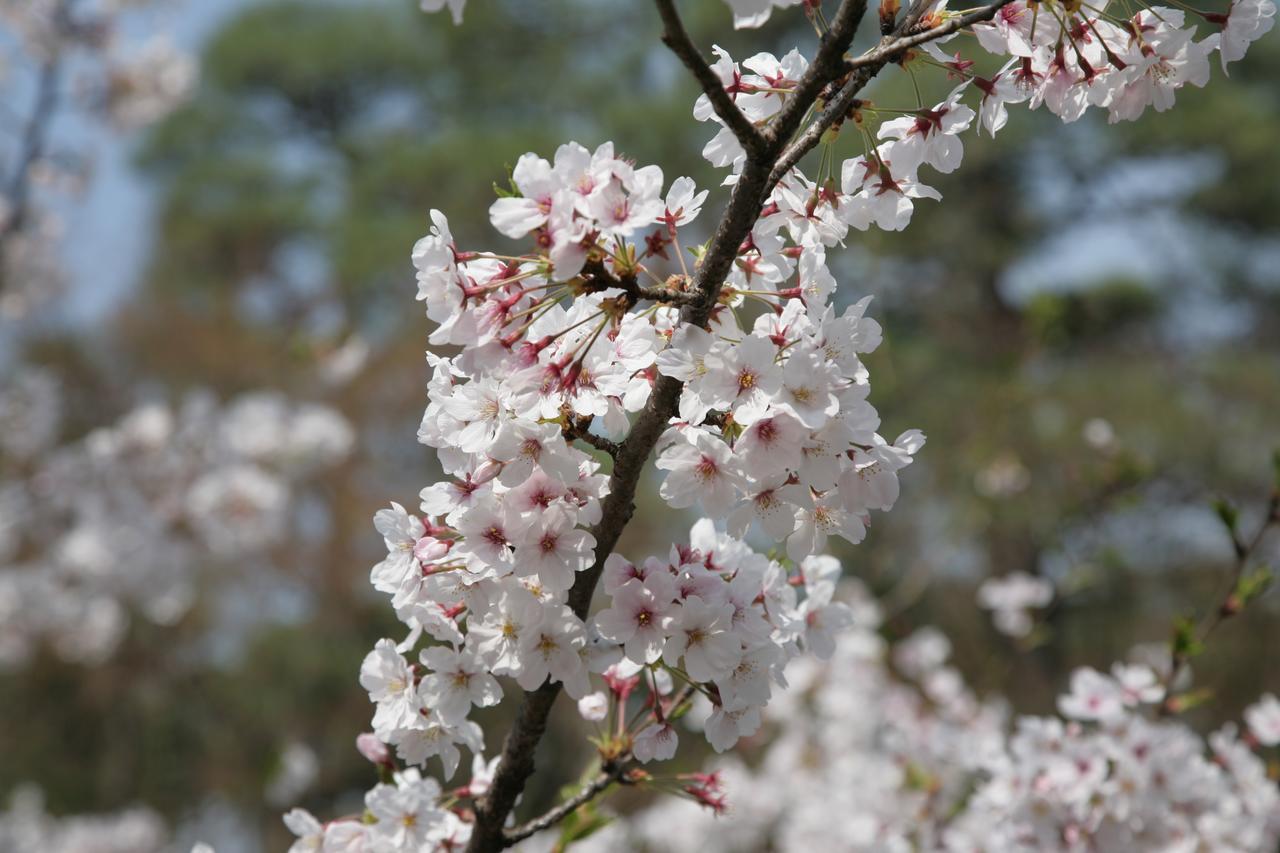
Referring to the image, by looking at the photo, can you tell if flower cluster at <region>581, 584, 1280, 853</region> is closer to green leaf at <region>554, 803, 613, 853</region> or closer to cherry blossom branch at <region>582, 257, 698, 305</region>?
green leaf at <region>554, 803, 613, 853</region>

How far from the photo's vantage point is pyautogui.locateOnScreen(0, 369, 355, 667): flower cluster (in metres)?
4.82

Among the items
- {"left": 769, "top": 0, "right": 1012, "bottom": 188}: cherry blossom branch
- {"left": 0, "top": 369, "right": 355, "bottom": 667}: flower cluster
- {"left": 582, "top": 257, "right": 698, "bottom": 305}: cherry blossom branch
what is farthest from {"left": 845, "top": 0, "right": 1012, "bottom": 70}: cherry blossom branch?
{"left": 0, "top": 369, "right": 355, "bottom": 667}: flower cluster

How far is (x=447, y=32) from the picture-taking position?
1250cm

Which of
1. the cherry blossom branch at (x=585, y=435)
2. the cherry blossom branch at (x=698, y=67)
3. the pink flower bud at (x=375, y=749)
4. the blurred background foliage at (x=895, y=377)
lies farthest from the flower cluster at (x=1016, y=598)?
the cherry blossom branch at (x=698, y=67)

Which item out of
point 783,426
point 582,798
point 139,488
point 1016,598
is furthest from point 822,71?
point 139,488

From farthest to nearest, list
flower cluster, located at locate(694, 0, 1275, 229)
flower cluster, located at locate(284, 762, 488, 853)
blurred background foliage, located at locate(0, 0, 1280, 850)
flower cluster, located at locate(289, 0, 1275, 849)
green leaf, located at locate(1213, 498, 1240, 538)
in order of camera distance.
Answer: blurred background foliage, located at locate(0, 0, 1280, 850)
green leaf, located at locate(1213, 498, 1240, 538)
flower cluster, located at locate(284, 762, 488, 853)
flower cluster, located at locate(694, 0, 1275, 229)
flower cluster, located at locate(289, 0, 1275, 849)

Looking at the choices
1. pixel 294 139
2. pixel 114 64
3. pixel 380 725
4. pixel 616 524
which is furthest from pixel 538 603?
pixel 294 139

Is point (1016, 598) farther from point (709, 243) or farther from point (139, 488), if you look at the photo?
point (139, 488)

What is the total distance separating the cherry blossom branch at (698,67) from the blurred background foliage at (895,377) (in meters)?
3.18

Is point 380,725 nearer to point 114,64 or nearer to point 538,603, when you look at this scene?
point 538,603

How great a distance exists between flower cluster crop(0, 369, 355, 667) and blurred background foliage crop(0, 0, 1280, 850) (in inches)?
37.6

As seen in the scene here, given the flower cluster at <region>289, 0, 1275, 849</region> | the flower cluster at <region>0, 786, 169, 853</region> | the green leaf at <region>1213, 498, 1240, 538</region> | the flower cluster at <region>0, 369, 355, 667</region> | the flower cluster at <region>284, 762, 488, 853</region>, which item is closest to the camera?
the flower cluster at <region>289, 0, 1275, 849</region>

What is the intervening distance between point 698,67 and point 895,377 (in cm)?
428

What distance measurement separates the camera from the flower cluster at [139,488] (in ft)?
15.8
